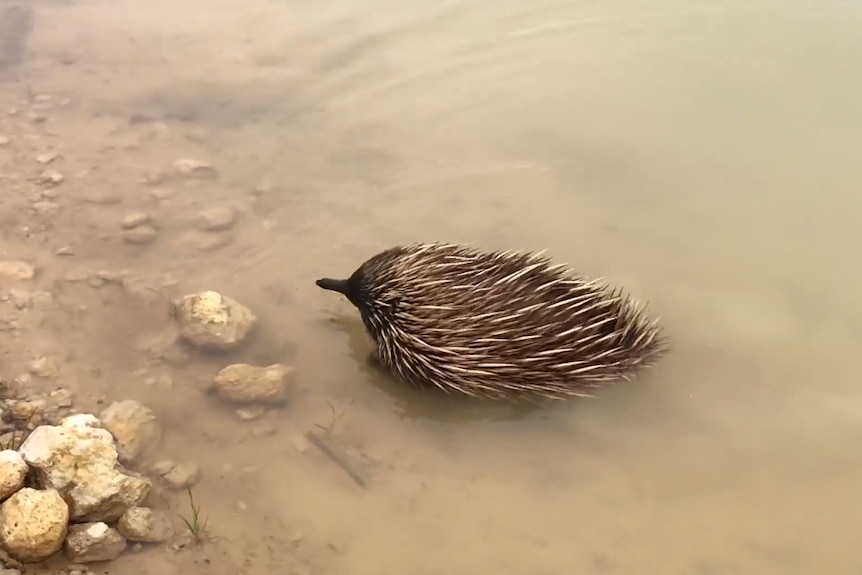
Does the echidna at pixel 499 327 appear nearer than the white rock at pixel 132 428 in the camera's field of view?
No

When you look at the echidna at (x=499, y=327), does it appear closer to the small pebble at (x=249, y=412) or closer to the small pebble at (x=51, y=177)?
the small pebble at (x=249, y=412)

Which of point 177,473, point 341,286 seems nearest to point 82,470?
point 177,473

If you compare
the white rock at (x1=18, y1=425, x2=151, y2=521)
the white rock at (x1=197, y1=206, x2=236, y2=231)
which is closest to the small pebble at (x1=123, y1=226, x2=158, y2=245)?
the white rock at (x1=197, y1=206, x2=236, y2=231)

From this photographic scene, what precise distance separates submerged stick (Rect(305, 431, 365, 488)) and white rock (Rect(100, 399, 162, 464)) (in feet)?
1.96

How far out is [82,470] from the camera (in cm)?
274

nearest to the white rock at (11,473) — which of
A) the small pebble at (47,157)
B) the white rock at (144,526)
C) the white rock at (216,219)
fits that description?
the white rock at (144,526)

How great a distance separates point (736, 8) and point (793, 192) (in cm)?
183

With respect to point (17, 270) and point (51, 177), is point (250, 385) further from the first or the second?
point (51, 177)

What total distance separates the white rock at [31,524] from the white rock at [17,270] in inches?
61.4

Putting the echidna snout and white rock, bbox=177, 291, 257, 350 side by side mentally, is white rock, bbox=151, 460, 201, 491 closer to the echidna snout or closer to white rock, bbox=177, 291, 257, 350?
white rock, bbox=177, 291, 257, 350

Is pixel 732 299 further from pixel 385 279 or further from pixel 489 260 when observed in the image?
pixel 385 279

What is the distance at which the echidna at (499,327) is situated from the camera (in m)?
3.24

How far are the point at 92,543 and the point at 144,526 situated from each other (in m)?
0.18

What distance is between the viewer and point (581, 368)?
325 centimetres
